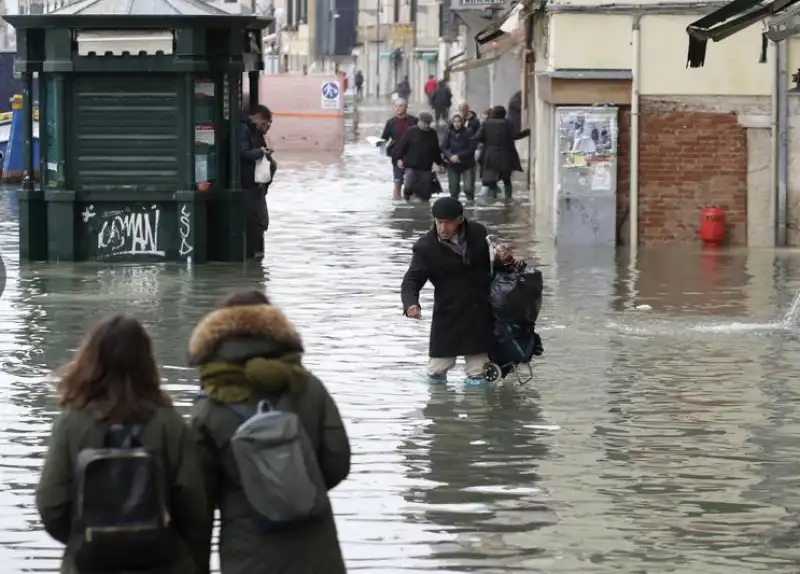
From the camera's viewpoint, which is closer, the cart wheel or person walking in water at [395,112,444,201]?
the cart wheel

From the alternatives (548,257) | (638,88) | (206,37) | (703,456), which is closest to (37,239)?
(206,37)

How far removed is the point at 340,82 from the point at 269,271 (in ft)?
93.7

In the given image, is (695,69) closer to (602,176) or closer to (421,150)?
(602,176)

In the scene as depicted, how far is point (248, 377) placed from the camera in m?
5.50

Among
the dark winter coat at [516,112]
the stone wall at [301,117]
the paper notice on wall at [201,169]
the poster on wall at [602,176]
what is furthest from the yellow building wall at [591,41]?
the stone wall at [301,117]

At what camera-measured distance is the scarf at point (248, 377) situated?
550cm

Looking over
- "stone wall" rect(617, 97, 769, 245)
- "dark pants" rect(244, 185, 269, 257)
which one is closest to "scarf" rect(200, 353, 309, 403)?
"dark pants" rect(244, 185, 269, 257)

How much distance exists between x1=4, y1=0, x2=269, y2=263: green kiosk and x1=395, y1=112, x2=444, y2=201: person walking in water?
8917 millimetres

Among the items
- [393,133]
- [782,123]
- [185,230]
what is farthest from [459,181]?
[185,230]

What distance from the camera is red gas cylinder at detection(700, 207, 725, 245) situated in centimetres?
2202

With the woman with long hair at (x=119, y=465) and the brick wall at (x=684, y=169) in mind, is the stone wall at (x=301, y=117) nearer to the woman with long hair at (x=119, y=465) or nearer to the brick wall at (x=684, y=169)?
the brick wall at (x=684, y=169)

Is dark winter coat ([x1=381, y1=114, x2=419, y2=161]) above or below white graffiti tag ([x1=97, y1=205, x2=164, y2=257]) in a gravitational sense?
above

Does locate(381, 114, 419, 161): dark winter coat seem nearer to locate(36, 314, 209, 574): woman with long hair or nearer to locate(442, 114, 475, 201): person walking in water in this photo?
locate(442, 114, 475, 201): person walking in water

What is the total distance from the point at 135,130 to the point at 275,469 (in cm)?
1418
